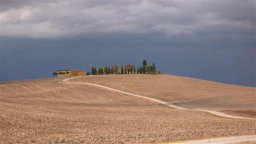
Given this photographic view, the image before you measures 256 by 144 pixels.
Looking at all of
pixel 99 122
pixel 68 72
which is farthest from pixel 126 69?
pixel 99 122

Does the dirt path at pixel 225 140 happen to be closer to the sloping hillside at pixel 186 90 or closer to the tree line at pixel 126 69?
the sloping hillside at pixel 186 90

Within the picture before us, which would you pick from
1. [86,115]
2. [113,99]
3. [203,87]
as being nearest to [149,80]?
[203,87]

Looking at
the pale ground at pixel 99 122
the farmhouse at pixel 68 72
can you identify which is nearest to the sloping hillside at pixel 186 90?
the pale ground at pixel 99 122

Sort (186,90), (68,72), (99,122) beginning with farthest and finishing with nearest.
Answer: (68,72)
(186,90)
(99,122)

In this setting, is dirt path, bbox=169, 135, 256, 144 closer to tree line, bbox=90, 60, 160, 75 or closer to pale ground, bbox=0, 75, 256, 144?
pale ground, bbox=0, 75, 256, 144

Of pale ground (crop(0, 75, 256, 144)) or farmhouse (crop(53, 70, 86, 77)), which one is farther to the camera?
farmhouse (crop(53, 70, 86, 77))

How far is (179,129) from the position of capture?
26797 mm

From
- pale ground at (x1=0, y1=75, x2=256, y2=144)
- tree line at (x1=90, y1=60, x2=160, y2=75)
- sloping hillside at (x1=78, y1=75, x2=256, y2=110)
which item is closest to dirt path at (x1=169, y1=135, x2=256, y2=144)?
pale ground at (x1=0, y1=75, x2=256, y2=144)

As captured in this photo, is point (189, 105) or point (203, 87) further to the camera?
point (203, 87)

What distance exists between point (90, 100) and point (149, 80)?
26.5 metres

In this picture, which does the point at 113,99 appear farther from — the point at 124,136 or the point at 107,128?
the point at 124,136

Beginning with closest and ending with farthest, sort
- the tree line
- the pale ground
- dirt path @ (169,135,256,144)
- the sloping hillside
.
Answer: dirt path @ (169,135,256,144) → the pale ground → the sloping hillside → the tree line

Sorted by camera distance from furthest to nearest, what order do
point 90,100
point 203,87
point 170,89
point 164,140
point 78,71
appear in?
point 78,71
point 203,87
point 170,89
point 90,100
point 164,140

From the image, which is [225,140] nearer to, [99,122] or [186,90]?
[99,122]
